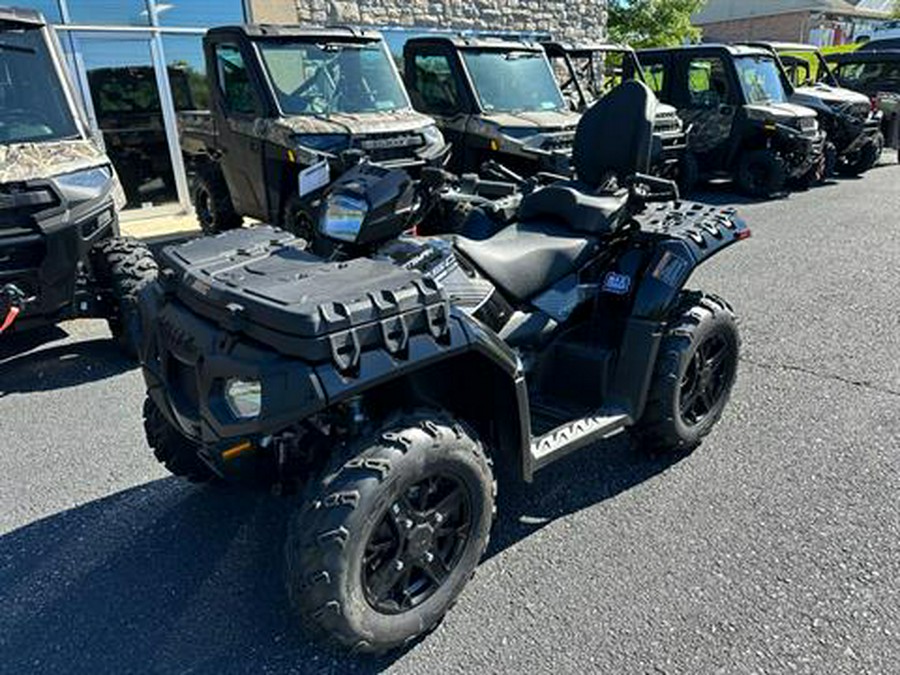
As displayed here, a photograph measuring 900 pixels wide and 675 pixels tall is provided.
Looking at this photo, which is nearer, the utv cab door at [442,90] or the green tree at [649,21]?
the utv cab door at [442,90]

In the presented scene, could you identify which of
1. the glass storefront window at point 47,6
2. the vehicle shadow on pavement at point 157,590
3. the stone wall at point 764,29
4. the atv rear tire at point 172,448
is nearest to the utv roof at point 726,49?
the glass storefront window at point 47,6

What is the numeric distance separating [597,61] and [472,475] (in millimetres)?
10793

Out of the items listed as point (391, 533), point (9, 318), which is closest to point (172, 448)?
point (391, 533)

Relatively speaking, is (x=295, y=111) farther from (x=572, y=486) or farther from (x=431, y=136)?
(x=572, y=486)

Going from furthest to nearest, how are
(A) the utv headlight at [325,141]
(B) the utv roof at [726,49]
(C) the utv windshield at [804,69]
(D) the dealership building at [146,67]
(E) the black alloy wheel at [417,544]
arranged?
1. (C) the utv windshield at [804,69]
2. (B) the utv roof at [726,49]
3. (D) the dealership building at [146,67]
4. (A) the utv headlight at [325,141]
5. (E) the black alloy wheel at [417,544]

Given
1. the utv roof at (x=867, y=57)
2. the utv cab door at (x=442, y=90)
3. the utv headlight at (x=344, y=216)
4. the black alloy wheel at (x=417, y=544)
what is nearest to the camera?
the black alloy wheel at (x=417, y=544)

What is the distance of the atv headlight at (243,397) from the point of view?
2.04 meters

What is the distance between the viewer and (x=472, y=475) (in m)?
2.35

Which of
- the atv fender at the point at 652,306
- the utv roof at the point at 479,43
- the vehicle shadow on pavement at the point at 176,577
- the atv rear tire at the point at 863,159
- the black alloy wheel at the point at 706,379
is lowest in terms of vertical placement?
the atv rear tire at the point at 863,159

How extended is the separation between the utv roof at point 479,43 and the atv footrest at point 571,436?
653 cm

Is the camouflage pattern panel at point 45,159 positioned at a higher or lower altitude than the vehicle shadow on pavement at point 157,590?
higher

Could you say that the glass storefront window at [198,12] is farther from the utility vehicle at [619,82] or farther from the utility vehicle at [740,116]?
the utility vehicle at [740,116]

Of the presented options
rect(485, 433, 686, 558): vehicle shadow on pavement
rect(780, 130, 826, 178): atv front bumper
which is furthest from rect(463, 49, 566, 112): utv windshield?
rect(485, 433, 686, 558): vehicle shadow on pavement

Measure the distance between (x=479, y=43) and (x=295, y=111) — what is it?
3.02m
